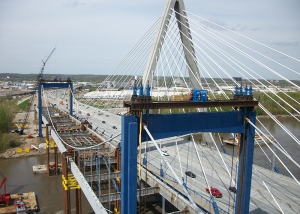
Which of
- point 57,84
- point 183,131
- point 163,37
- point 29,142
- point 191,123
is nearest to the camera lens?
point 183,131

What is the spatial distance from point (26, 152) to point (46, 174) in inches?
370

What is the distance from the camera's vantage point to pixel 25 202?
21547mm

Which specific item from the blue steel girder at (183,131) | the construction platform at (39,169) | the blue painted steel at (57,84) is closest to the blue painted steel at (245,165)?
the blue steel girder at (183,131)

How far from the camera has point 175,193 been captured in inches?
604

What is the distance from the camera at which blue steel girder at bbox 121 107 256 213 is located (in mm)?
9125

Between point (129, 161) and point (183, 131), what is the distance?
2414mm

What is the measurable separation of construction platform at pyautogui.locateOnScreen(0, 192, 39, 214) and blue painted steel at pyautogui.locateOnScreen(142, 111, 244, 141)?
15608 mm

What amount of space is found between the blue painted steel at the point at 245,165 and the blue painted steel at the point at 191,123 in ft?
1.22

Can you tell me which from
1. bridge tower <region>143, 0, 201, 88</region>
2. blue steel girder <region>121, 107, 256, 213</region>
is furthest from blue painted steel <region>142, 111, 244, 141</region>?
bridge tower <region>143, 0, 201, 88</region>

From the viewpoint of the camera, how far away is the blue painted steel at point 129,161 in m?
9.09

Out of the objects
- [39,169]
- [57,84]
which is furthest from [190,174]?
[57,84]

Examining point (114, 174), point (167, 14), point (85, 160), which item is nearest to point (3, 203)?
point (85, 160)

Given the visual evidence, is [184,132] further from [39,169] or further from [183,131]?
[39,169]

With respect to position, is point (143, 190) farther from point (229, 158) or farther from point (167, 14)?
point (167, 14)
